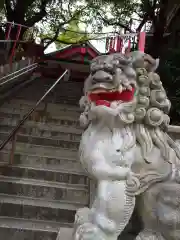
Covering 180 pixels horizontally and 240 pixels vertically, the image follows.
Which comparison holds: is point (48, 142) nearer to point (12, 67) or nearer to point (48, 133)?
point (48, 133)

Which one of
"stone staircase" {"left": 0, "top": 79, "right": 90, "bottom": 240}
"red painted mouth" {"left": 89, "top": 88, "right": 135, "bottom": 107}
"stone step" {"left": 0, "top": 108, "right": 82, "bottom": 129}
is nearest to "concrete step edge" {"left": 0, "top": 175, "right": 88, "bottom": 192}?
"stone staircase" {"left": 0, "top": 79, "right": 90, "bottom": 240}

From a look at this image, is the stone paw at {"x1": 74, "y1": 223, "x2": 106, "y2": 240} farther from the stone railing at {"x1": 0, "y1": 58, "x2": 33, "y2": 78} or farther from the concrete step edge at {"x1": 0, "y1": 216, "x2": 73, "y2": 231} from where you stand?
the stone railing at {"x1": 0, "y1": 58, "x2": 33, "y2": 78}

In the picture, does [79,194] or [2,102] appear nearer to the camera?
[79,194]

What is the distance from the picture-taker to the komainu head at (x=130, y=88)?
2.03 meters

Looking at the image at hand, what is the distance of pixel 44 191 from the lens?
430cm

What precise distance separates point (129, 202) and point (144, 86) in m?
0.70

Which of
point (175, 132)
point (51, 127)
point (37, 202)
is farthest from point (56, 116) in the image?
point (175, 132)

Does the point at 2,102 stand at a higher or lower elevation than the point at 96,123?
lower

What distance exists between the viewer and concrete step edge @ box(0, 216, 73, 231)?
3619 mm

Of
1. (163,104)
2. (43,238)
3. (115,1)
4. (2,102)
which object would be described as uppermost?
(115,1)

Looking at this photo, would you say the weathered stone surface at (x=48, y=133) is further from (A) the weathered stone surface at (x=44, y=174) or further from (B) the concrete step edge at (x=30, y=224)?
(B) the concrete step edge at (x=30, y=224)

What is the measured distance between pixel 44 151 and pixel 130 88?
11.2 ft

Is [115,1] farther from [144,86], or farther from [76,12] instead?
[144,86]

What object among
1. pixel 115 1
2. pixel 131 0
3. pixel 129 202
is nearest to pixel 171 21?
pixel 131 0
